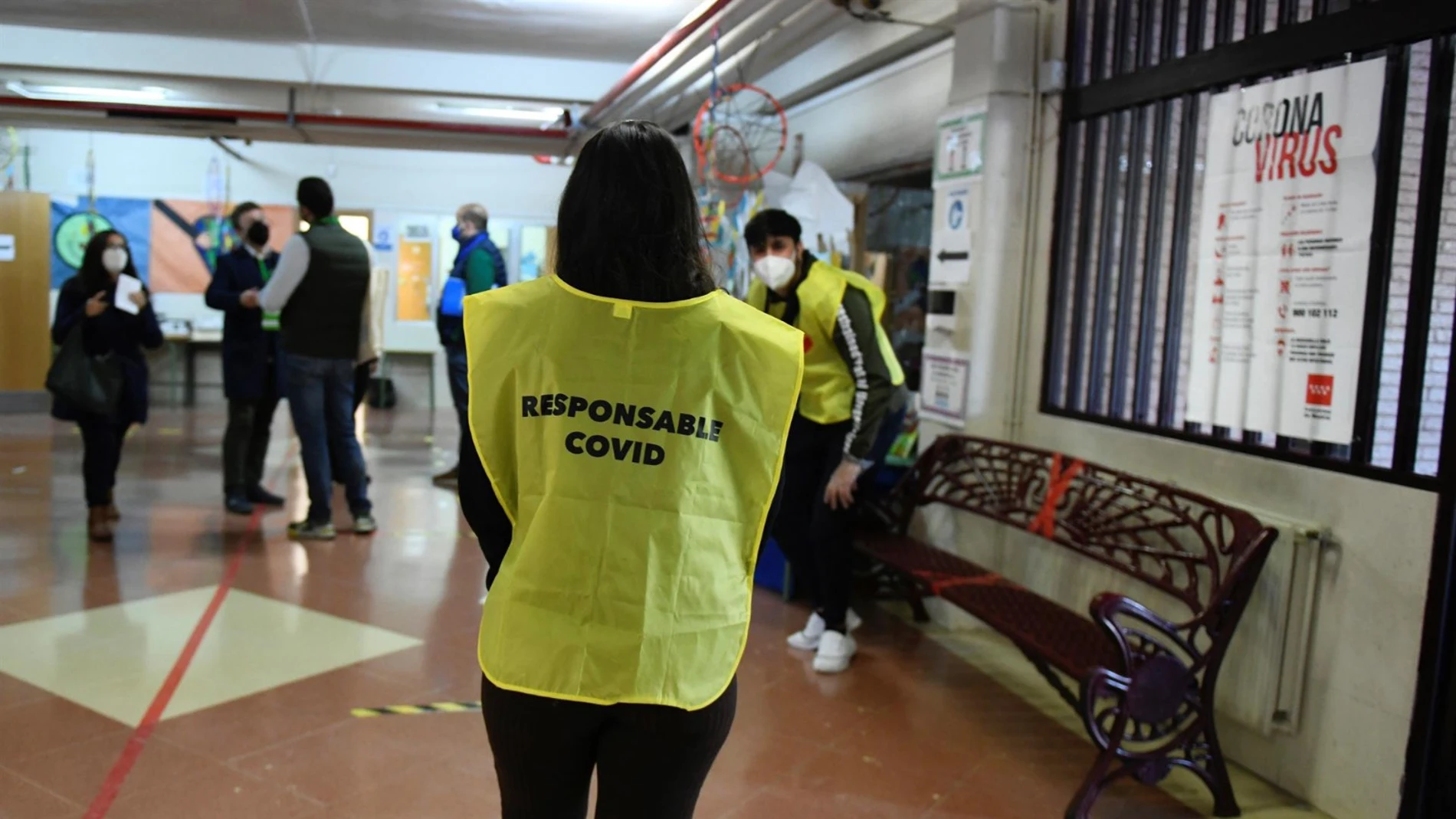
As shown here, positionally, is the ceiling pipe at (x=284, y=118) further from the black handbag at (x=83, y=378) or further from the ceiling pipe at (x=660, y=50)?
the black handbag at (x=83, y=378)

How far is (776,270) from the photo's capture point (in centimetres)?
350

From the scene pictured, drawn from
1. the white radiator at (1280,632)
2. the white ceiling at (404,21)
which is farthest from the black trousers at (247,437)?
the white radiator at (1280,632)

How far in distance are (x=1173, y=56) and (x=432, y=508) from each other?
13.9 feet

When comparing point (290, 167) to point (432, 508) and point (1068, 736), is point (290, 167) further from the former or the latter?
point (1068, 736)

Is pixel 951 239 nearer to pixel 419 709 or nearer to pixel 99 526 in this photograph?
pixel 419 709

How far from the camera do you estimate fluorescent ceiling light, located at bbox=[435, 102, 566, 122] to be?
25.5 feet

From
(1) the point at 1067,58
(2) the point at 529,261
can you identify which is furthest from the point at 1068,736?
(2) the point at 529,261

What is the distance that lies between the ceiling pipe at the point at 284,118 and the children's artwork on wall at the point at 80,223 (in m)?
2.73

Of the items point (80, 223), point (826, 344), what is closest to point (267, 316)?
point (826, 344)

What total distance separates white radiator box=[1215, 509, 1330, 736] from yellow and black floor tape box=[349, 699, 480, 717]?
2.10 meters

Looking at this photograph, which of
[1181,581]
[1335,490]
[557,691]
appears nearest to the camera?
[557,691]

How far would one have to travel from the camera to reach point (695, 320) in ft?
4.32

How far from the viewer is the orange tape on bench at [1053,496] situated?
346 centimetres

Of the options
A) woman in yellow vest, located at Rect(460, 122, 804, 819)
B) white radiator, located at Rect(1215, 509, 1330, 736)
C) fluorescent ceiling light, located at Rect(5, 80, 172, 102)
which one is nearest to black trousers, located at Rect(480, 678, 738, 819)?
woman in yellow vest, located at Rect(460, 122, 804, 819)
